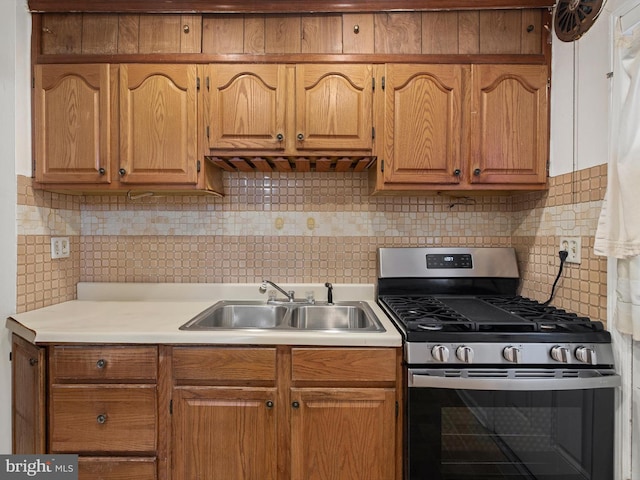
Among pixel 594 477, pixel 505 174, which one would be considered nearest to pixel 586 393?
pixel 594 477

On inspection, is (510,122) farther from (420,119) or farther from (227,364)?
(227,364)

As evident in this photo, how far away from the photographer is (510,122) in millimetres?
1704

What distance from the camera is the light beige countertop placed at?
1.37 m

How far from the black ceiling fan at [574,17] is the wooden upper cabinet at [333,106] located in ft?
2.93

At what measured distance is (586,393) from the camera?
1.27 metres

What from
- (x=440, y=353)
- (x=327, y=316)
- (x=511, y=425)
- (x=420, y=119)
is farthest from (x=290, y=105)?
(x=511, y=425)

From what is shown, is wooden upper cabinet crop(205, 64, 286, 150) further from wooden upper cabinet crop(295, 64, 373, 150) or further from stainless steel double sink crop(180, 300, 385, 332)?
stainless steel double sink crop(180, 300, 385, 332)

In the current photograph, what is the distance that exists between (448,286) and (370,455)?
102cm

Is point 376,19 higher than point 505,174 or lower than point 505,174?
higher

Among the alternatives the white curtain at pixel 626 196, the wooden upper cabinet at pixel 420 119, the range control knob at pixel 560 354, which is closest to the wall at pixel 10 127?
the wooden upper cabinet at pixel 420 119

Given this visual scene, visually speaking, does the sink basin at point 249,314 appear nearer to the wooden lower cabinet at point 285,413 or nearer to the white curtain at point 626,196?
the wooden lower cabinet at point 285,413

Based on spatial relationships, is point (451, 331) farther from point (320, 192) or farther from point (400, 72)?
point (400, 72)

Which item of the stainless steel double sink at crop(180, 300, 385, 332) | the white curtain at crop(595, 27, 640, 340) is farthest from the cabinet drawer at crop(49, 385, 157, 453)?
the white curtain at crop(595, 27, 640, 340)

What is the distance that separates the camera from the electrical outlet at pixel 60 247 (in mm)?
1846
